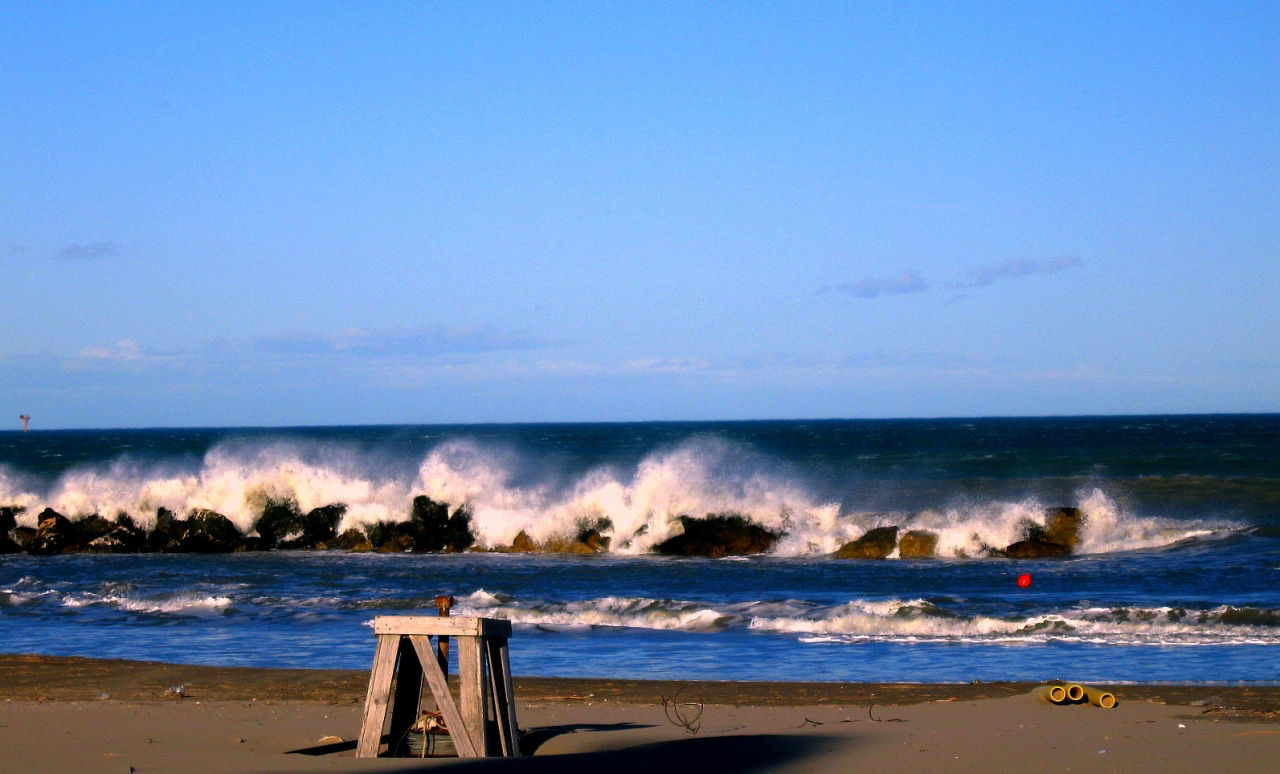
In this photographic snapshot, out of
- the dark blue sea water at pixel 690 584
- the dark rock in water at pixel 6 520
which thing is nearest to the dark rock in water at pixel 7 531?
the dark rock in water at pixel 6 520

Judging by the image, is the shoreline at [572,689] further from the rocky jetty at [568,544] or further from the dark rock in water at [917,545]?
the rocky jetty at [568,544]

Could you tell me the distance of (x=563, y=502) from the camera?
→ 2997 centimetres

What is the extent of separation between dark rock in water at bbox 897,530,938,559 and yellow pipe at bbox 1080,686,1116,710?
15168 millimetres

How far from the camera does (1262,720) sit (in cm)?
923

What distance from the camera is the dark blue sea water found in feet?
43.0

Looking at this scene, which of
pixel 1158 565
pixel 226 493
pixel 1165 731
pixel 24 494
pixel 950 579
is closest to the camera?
pixel 1165 731

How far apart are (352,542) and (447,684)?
21.6 metres

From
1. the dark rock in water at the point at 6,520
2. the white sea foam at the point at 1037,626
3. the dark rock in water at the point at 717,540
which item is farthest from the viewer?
the dark rock in water at the point at 6,520

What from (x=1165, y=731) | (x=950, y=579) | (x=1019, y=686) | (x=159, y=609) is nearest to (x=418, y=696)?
(x=1165, y=731)

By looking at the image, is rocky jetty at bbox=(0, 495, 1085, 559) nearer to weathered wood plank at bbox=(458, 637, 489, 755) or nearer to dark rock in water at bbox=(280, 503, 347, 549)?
dark rock in water at bbox=(280, 503, 347, 549)

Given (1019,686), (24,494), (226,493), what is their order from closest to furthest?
(1019,686)
(226,493)
(24,494)

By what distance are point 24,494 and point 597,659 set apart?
85.2 feet

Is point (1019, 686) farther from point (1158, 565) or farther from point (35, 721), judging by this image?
point (1158, 565)

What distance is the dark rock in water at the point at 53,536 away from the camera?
27.8 metres
